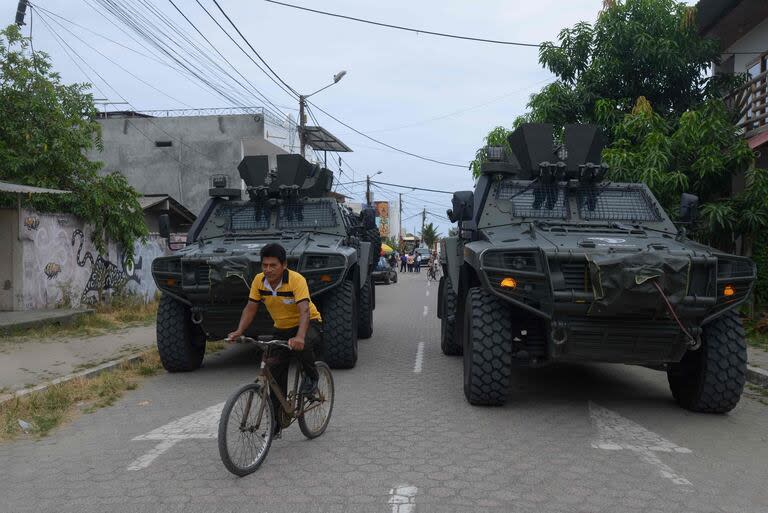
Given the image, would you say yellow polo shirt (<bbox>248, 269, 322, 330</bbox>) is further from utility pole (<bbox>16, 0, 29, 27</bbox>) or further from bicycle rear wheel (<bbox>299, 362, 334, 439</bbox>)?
utility pole (<bbox>16, 0, 29, 27</bbox>)

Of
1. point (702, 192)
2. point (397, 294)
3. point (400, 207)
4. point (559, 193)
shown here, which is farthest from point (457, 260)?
point (400, 207)

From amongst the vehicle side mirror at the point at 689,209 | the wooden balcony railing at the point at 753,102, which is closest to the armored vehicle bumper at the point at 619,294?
the vehicle side mirror at the point at 689,209

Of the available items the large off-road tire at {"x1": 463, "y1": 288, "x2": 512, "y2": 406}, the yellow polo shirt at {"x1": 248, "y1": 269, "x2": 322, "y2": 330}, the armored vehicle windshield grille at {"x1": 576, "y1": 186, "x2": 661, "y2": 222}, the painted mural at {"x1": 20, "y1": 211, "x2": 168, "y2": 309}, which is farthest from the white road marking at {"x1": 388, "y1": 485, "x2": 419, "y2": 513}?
the painted mural at {"x1": 20, "y1": 211, "x2": 168, "y2": 309}

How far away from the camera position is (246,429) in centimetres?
445

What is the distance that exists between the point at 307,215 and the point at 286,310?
4779 millimetres

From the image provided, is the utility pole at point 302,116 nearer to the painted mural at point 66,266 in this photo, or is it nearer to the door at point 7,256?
the painted mural at point 66,266

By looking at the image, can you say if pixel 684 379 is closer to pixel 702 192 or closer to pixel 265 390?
pixel 265 390

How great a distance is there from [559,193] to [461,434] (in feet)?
10.9

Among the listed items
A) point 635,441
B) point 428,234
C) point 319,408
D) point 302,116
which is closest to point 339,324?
point 319,408

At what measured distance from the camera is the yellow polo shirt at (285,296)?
4902mm

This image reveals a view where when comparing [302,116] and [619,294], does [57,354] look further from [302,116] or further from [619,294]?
[302,116]

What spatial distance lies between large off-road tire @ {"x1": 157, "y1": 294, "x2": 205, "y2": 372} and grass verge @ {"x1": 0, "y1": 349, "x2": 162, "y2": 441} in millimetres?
443

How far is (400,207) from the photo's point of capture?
83.2 m

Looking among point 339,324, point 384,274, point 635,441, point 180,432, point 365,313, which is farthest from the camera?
point 384,274
